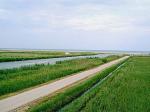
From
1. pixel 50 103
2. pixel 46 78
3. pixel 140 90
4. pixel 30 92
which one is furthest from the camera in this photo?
pixel 46 78

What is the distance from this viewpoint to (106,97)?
12.0m

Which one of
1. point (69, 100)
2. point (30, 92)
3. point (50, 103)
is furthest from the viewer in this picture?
point (30, 92)

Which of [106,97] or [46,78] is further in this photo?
[46,78]

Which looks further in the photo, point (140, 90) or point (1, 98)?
point (140, 90)

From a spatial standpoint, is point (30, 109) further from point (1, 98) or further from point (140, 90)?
point (140, 90)

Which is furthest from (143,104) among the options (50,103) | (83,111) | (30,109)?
(30,109)

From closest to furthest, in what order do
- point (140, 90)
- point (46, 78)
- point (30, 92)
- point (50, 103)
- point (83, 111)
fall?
point (83, 111) < point (50, 103) < point (30, 92) < point (140, 90) < point (46, 78)

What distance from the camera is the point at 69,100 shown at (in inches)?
456

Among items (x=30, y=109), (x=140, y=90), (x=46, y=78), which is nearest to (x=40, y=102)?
(x=30, y=109)

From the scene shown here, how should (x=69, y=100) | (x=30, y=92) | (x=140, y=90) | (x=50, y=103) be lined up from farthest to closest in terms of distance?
1. (x=140, y=90)
2. (x=30, y=92)
3. (x=69, y=100)
4. (x=50, y=103)

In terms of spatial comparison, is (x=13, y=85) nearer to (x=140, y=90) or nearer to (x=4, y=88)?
(x=4, y=88)

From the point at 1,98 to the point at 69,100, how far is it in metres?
2.48

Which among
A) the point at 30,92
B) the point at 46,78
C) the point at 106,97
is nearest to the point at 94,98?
the point at 106,97

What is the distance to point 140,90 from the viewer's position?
47.0ft
